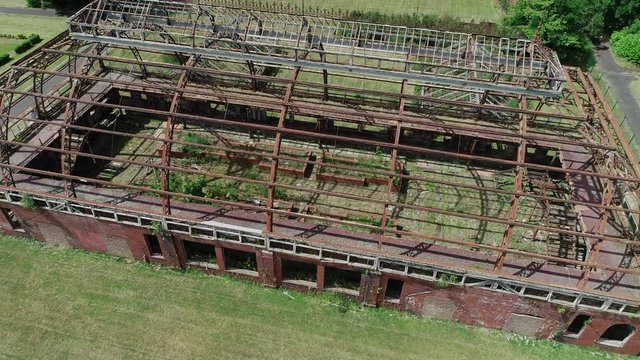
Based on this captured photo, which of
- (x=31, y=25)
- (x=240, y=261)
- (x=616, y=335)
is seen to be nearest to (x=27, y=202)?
(x=240, y=261)

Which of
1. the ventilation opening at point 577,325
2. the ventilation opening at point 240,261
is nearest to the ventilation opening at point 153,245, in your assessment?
the ventilation opening at point 240,261

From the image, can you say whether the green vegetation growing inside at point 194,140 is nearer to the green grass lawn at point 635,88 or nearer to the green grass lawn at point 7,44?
the green grass lawn at point 7,44

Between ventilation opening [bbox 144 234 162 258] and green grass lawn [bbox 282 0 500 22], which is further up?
green grass lawn [bbox 282 0 500 22]

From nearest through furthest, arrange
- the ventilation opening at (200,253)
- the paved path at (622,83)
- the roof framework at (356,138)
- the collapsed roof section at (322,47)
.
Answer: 1. the roof framework at (356,138)
2. the ventilation opening at (200,253)
3. the collapsed roof section at (322,47)
4. the paved path at (622,83)

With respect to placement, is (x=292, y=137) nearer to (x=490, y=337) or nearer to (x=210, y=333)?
(x=210, y=333)

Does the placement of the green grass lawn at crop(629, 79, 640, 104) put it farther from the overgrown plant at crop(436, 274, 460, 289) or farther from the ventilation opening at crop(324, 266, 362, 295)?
the ventilation opening at crop(324, 266, 362, 295)

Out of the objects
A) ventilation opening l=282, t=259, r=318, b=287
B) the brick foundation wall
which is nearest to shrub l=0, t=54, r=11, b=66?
the brick foundation wall

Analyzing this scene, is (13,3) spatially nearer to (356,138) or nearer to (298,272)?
(356,138)
